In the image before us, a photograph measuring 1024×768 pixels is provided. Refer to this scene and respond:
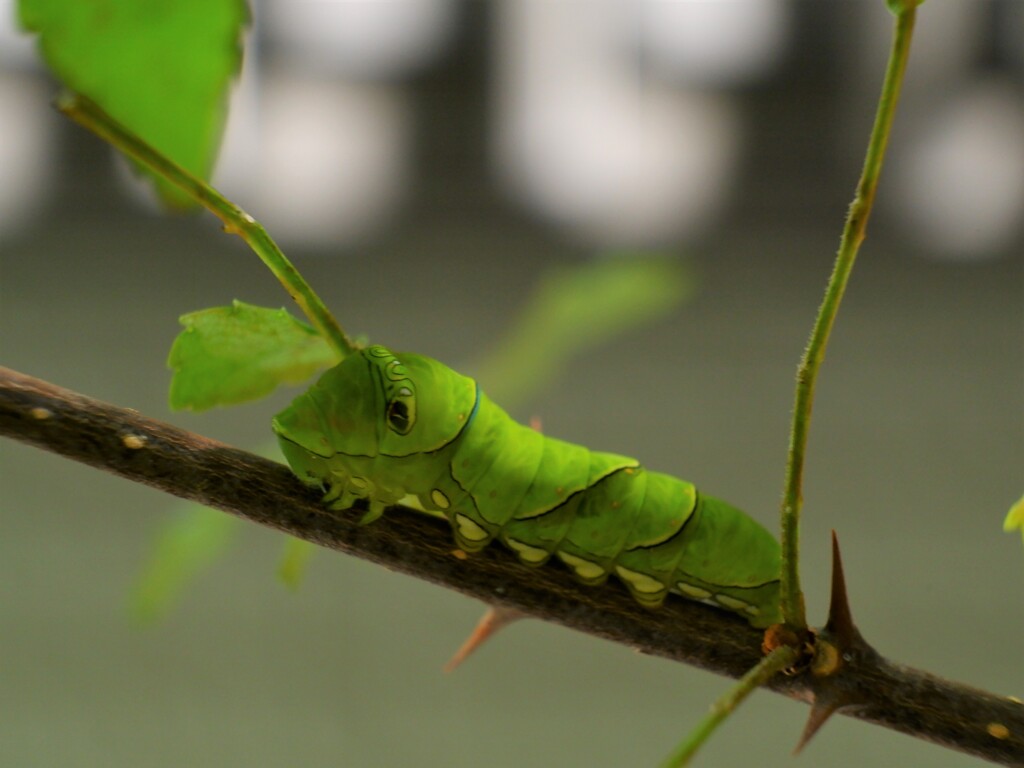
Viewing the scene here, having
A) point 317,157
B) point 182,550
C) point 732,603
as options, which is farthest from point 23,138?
point 732,603

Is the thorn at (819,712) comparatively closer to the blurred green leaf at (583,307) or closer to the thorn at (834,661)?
the thorn at (834,661)

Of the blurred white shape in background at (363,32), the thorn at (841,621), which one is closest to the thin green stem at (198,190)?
the thorn at (841,621)

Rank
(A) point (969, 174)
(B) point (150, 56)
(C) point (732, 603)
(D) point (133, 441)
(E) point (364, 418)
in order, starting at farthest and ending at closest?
(A) point (969, 174)
(C) point (732, 603)
(E) point (364, 418)
(D) point (133, 441)
(B) point (150, 56)

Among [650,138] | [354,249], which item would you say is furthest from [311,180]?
[650,138]

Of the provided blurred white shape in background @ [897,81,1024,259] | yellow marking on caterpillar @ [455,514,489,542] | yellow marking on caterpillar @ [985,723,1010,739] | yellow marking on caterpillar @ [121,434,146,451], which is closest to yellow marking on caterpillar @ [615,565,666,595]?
yellow marking on caterpillar @ [455,514,489,542]

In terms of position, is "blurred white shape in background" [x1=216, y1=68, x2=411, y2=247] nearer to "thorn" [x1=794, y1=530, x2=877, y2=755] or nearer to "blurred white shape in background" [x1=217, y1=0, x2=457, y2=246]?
"blurred white shape in background" [x1=217, y1=0, x2=457, y2=246]

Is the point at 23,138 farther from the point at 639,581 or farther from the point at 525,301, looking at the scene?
the point at 639,581
